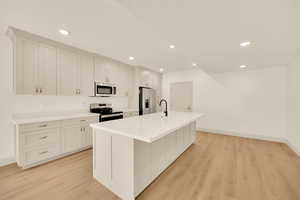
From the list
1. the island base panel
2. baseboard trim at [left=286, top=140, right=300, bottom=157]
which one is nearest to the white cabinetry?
the island base panel

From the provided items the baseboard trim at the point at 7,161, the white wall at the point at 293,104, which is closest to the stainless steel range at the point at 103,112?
the baseboard trim at the point at 7,161

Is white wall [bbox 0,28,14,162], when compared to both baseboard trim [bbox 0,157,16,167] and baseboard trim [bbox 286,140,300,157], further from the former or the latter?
baseboard trim [bbox 286,140,300,157]

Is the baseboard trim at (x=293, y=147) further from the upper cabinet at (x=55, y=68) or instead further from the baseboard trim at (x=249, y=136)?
the upper cabinet at (x=55, y=68)

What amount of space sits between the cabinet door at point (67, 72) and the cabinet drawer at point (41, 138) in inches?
35.9

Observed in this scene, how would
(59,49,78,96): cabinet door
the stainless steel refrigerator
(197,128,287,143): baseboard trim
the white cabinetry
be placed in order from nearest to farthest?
the white cabinetry < (59,49,78,96): cabinet door < (197,128,287,143): baseboard trim < the stainless steel refrigerator

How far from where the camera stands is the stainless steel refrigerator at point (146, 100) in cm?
507

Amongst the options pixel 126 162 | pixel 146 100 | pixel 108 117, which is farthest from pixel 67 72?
pixel 146 100

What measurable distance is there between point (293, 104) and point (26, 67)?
6.34 m

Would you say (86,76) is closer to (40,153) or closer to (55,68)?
(55,68)

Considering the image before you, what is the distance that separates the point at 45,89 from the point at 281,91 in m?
6.47

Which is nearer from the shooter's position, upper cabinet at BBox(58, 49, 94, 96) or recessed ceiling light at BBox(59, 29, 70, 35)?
recessed ceiling light at BBox(59, 29, 70, 35)

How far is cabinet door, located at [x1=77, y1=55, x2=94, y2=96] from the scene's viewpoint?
3285 mm

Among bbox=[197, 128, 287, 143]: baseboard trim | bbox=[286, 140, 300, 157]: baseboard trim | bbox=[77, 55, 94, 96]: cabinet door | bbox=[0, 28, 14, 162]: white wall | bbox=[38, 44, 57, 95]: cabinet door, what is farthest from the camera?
bbox=[197, 128, 287, 143]: baseboard trim

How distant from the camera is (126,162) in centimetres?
155
